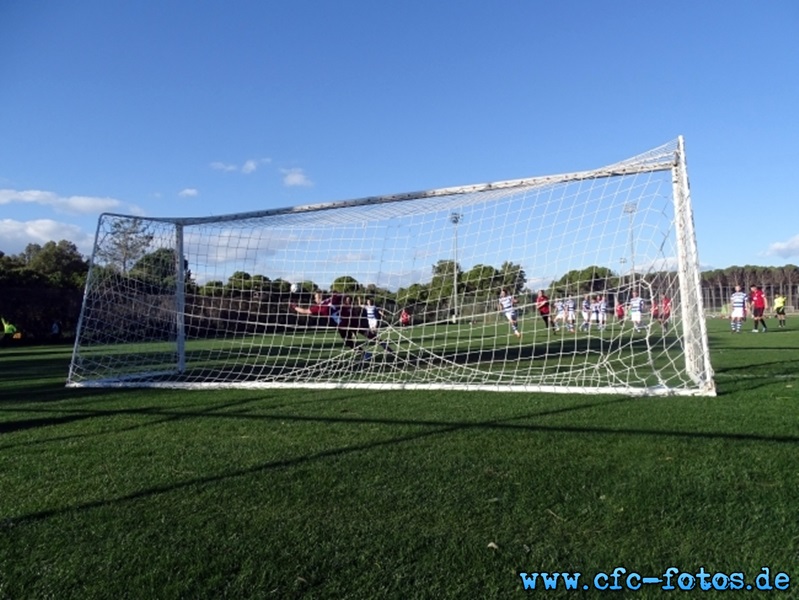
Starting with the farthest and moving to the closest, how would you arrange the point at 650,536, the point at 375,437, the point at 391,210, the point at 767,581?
the point at 391,210 → the point at 375,437 → the point at 650,536 → the point at 767,581

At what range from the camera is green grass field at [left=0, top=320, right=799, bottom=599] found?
2836mm

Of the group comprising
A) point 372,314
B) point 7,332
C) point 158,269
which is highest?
A: point 158,269

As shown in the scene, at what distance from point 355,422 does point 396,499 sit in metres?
2.40

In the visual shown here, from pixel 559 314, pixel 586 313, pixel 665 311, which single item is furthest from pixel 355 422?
pixel 586 313

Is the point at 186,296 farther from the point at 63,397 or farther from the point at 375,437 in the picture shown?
the point at 375,437

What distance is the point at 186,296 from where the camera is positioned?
11.7 meters

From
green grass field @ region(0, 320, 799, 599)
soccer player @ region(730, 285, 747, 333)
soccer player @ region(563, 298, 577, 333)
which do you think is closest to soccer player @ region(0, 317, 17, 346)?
A: green grass field @ region(0, 320, 799, 599)

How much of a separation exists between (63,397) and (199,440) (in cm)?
447

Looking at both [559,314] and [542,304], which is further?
[559,314]

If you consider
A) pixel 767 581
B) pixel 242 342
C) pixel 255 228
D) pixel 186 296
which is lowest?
pixel 767 581

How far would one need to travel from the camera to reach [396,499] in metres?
3.80

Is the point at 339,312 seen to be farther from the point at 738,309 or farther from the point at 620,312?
the point at 738,309

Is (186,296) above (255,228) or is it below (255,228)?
below

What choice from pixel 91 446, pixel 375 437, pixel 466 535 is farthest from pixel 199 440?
pixel 466 535
